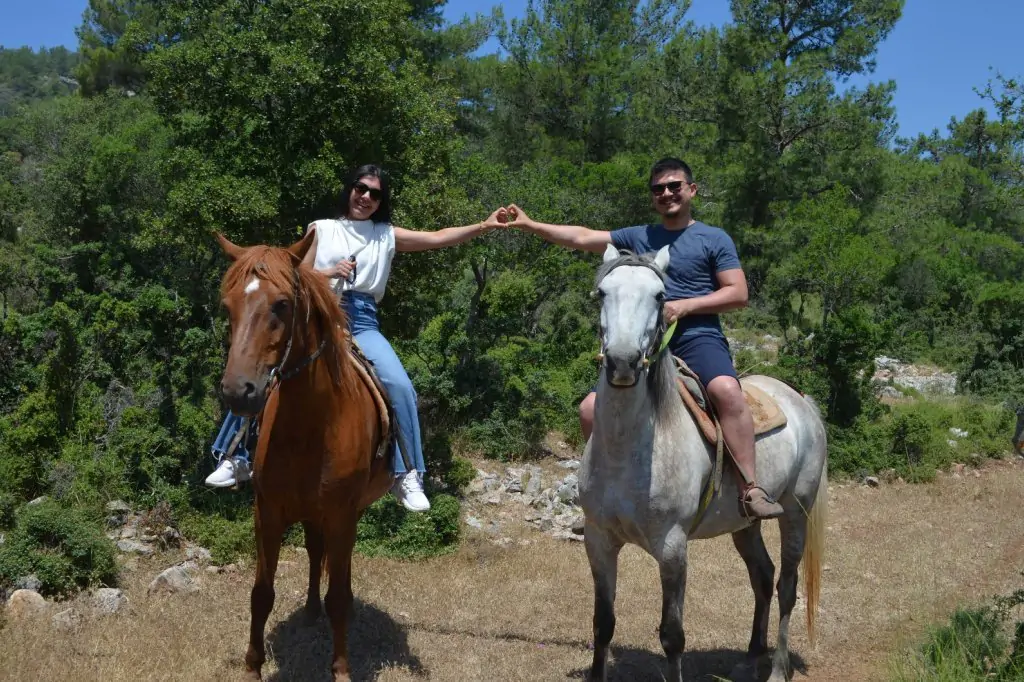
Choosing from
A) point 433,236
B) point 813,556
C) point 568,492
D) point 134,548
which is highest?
point 433,236

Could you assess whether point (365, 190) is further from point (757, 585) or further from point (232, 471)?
point (757, 585)

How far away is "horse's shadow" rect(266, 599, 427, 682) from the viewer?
196 inches

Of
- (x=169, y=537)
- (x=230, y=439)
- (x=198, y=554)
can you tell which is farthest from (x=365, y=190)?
(x=169, y=537)

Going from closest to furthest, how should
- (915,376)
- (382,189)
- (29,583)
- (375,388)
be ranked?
(375,388)
(382,189)
(29,583)
(915,376)

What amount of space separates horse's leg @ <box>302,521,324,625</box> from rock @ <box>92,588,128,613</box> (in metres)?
1.32

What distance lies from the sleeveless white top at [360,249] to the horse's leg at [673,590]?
2.35 m

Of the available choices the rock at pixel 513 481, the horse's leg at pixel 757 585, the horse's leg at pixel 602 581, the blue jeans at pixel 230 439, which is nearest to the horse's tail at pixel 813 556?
the horse's leg at pixel 757 585

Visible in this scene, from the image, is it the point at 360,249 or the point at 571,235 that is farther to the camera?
the point at 571,235

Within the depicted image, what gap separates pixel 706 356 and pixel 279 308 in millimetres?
2409

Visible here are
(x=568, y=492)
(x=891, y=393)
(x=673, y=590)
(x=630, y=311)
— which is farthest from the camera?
(x=891, y=393)

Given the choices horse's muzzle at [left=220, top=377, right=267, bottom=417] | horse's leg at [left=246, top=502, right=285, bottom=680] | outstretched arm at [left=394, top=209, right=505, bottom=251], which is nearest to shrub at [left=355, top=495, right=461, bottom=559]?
horse's leg at [left=246, top=502, right=285, bottom=680]

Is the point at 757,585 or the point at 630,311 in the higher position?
the point at 630,311

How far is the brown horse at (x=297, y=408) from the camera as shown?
11.6 ft

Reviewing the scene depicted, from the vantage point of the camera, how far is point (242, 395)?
3.32 metres
